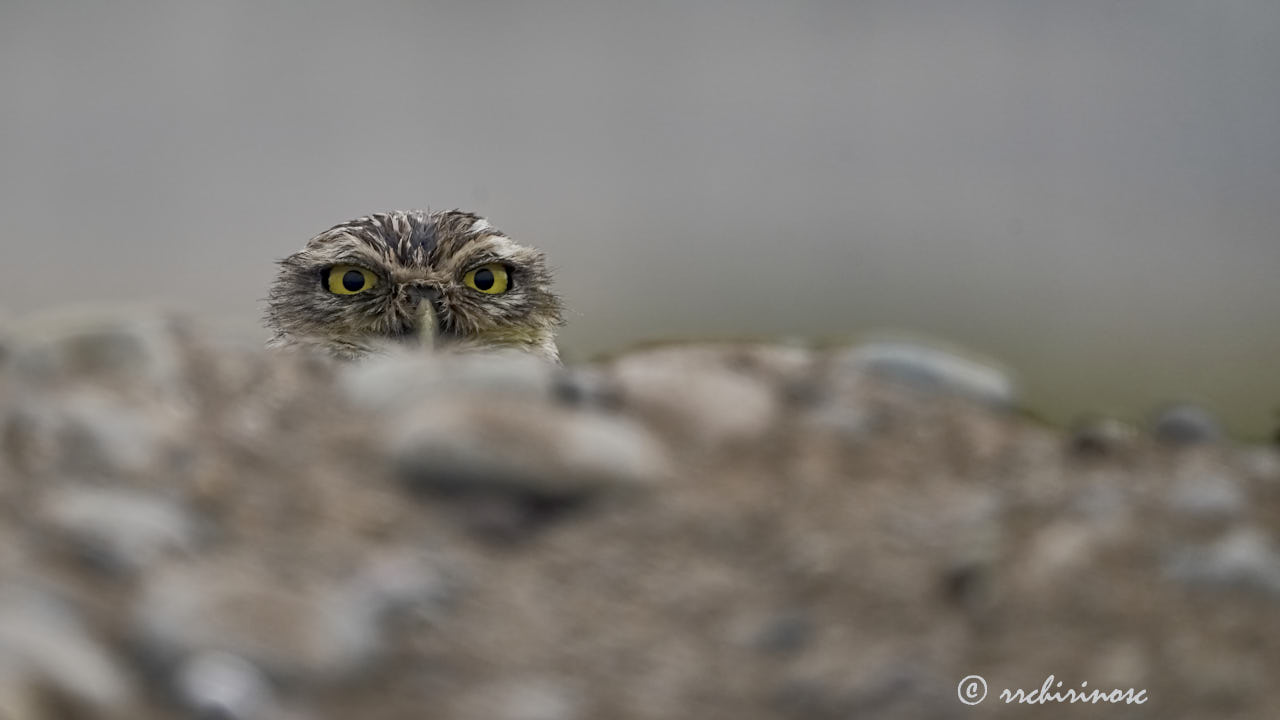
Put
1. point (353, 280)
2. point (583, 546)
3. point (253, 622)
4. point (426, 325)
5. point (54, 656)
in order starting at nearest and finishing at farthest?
point (54, 656), point (253, 622), point (583, 546), point (426, 325), point (353, 280)

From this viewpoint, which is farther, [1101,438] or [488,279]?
[488,279]

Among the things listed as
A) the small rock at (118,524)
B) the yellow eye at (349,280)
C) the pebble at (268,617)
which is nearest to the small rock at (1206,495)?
the pebble at (268,617)

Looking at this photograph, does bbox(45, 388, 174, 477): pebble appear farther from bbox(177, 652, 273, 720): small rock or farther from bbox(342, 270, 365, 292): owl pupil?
bbox(342, 270, 365, 292): owl pupil

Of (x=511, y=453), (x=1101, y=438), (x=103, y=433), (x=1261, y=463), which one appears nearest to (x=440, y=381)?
(x=511, y=453)

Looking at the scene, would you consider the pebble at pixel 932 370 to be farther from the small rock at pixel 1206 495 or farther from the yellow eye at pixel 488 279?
the yellow eye at pixel 488 279

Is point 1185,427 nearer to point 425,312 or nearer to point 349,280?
point 425,312

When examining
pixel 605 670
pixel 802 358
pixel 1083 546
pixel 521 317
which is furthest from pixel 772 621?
pixel 521 317

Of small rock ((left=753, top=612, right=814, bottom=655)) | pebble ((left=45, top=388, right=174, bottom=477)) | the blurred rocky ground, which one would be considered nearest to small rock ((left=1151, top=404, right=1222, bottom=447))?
the blurred rocky ground
